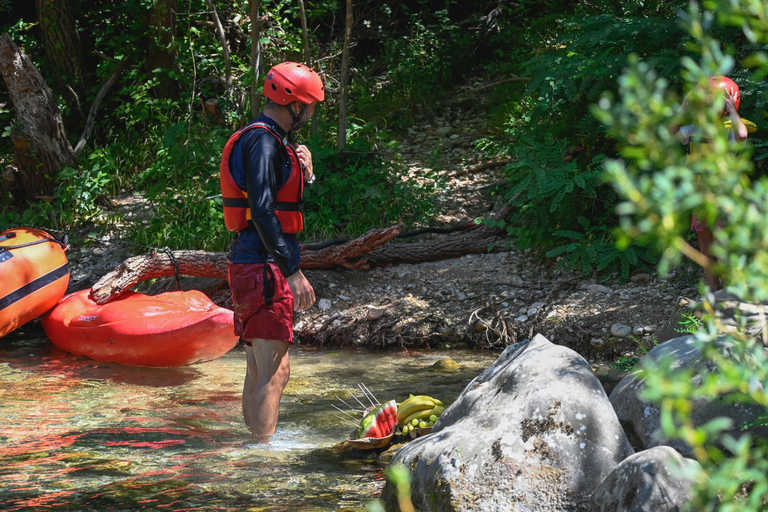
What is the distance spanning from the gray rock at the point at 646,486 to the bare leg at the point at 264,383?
6.08 ft

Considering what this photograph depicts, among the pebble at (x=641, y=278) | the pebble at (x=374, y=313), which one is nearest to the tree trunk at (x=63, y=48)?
the pebble at (x=374, y=313)

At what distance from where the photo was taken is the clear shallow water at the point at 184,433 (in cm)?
324

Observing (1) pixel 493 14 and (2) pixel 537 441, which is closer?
(2) pixel 537 441

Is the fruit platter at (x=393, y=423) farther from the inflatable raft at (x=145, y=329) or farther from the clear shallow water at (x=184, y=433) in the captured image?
the inflatable raft at (x=145, y=329)

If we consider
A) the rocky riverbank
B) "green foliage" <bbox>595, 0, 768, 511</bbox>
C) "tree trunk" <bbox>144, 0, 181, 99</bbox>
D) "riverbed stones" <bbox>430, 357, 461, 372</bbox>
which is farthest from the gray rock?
"tree trunk" <bbox>144, 0, 181, 99</bbox>

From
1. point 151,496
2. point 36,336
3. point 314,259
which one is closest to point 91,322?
point 36,336

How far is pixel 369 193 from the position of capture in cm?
812

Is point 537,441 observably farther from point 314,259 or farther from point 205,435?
point 314,259

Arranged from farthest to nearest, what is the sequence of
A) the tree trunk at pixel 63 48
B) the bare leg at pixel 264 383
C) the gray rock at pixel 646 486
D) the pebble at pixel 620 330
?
1. the tree trunk at pixel 63 48
2. the pebble at pixel 620 330
3. the bare leg at pixel 264 383
4. the gray rock at pixel 646 486

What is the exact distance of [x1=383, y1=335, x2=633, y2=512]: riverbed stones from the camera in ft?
8.85

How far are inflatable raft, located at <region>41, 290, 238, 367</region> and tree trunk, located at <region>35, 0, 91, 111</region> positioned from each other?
4.70 m

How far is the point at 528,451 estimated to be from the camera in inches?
110

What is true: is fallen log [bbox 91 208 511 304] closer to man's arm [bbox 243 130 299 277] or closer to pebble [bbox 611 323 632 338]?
pebble [bbox 611 323 632 338]

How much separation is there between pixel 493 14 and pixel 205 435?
30.9 feet
